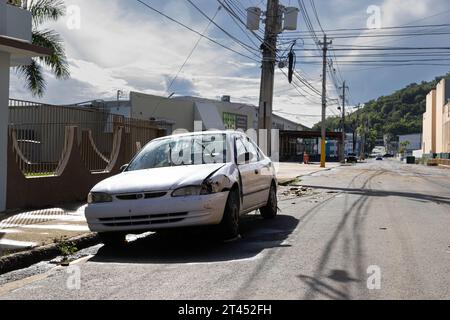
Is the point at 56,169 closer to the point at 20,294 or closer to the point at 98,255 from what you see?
the point at 98,255

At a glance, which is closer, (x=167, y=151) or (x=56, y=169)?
(x=167, y=151)

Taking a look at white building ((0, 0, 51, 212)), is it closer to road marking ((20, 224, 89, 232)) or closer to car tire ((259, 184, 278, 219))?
road marking ((20, 224, 89, 232))

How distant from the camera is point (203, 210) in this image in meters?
7.00

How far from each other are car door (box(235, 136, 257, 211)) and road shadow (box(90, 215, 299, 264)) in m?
0.49

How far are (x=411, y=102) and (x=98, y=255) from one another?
134716 mm

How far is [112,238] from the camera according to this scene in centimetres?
768

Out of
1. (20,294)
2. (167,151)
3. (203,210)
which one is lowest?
(20,294)

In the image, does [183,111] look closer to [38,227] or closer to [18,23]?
[18,23]

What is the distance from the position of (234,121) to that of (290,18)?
1269 inches

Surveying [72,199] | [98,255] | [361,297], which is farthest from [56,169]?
[361,297]

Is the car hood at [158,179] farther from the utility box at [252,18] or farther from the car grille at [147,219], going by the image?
A: the utility box at [252,18]

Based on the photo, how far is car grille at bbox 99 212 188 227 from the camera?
23.0 ft

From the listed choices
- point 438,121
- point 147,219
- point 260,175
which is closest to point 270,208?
point 260,175

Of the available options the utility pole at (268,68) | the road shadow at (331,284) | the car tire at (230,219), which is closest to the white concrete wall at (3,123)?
the car tire at (230,219)
